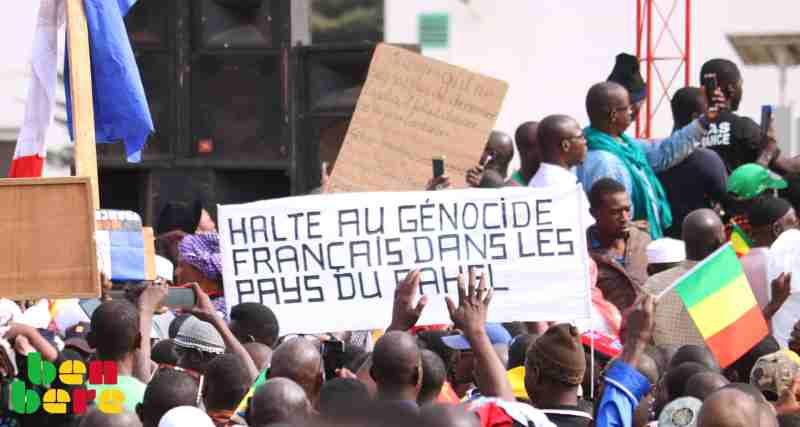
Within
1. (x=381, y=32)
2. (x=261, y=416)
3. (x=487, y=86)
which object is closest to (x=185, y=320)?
(x=261, y=416)

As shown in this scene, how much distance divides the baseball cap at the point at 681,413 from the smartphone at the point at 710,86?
4294 mm

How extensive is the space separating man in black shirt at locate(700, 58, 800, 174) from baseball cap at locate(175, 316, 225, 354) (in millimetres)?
4203

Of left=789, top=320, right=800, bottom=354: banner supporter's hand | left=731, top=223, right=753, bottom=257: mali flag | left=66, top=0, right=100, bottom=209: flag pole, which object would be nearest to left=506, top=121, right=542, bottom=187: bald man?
left=731, top=223, right=753, bottom=257: mali flag

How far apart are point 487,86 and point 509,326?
1.48m

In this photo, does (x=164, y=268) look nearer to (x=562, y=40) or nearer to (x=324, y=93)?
(x=324, y=93)

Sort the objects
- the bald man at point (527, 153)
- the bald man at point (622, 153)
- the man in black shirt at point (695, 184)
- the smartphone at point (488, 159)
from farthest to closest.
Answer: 1. the smartphone at point (488, 159)
2. the bald man at point (527, 153)
3. the man in black shirt at point (695, 184)
4. the bald man at point (622, 153)

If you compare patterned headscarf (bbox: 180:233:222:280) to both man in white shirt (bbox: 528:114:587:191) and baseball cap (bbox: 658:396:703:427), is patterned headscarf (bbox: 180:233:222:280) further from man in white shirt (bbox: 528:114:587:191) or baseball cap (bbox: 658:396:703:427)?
baseball cap (bbox: 658:396:703:427)

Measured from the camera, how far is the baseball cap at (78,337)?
629 centimetres

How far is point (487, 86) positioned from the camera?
8383 mm

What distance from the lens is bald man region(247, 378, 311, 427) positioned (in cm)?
471

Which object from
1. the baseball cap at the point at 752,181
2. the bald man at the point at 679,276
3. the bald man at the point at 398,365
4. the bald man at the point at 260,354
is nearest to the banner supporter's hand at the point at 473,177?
the bald man at the point at 679,276

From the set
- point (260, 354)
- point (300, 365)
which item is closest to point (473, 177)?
point (260, 354)

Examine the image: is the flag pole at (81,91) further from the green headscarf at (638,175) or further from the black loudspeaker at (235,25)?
the black loudspeaker at (235,25)

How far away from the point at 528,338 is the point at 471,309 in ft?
2.49
